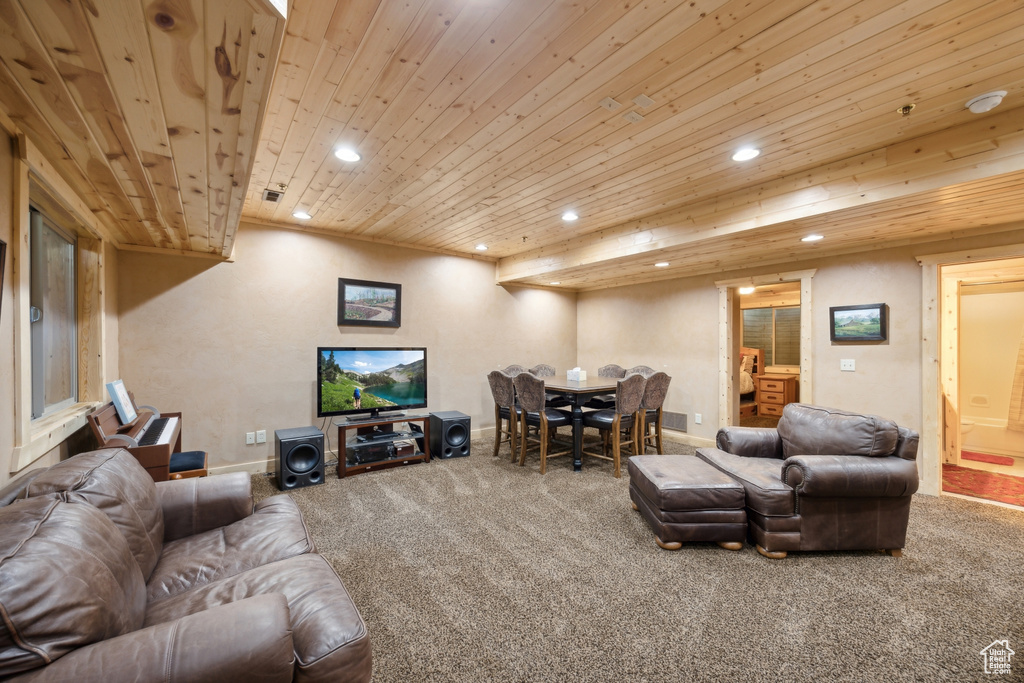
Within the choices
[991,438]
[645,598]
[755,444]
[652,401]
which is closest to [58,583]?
[645,598]

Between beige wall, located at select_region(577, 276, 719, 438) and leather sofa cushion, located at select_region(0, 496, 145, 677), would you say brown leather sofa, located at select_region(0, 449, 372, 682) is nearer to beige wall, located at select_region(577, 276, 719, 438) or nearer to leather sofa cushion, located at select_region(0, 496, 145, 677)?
leather sofa cushion, located at select_region(0, 496, 145, 677)

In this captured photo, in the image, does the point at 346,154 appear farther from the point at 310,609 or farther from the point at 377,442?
the point at 377,442

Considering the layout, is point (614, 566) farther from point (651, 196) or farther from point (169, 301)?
point (169, 301)

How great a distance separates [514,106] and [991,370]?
6728mm

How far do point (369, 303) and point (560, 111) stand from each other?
323 cm

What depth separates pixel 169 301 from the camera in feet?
12.2

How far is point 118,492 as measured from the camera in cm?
151

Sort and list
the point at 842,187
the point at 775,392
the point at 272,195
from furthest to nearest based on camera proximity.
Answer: the point at 775,392, the point at 272,195, the point at 842,187

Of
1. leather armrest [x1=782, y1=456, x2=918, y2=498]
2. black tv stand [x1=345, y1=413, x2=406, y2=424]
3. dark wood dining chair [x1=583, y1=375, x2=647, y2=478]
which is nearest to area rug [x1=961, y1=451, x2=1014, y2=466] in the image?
leather armrest [x1=782, y1=456, x2=918, y2=498]

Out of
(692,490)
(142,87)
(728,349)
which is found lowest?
(692,490)

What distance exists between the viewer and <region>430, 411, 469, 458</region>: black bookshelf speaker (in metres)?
4.55

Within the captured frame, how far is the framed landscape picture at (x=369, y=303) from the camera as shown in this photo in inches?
178

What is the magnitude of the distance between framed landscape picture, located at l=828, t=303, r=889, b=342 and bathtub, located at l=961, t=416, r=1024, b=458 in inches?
101

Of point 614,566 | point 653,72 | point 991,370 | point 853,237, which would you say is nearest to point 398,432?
point 614,566
